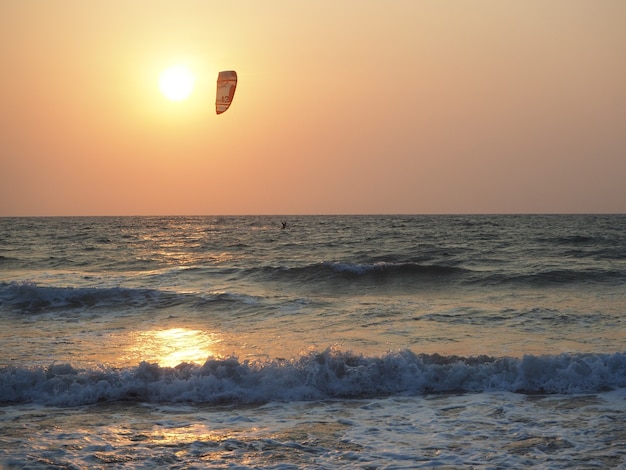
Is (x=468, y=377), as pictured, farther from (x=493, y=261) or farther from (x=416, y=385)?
(x=493, y=261)

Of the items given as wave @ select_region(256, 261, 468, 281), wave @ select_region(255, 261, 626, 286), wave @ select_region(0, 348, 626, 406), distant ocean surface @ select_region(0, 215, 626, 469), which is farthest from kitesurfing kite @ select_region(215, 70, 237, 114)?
wave @ select_region(0, 348, 626, 406)

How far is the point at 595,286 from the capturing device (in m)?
22.1

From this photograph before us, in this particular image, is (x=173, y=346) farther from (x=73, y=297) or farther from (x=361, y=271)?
(x=361, y=271)

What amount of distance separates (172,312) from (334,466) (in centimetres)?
1200

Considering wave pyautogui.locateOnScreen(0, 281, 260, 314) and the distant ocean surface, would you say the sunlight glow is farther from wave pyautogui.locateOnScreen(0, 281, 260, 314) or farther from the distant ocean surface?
wave pyautogui.locateOnScreen(0, 281, 260, 314)

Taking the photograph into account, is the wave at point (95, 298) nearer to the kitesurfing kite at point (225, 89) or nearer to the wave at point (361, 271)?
the wave at point (361, 271)

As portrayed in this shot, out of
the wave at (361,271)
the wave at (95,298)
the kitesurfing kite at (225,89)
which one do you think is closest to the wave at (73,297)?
the wave at (95,298)

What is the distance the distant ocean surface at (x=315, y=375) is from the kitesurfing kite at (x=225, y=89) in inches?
239

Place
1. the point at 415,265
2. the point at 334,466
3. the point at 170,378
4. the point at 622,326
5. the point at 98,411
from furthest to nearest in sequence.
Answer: the point at 415,265, the point at 622,326, the point at 170,378, the point at 98,411, the point at 334,466

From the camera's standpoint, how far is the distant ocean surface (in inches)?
311

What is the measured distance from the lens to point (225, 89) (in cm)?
2264

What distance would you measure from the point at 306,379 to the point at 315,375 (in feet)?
0.58

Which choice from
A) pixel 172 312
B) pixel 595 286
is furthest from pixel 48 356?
pixel 595 286

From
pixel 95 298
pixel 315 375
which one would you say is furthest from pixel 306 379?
pixel 95 298
